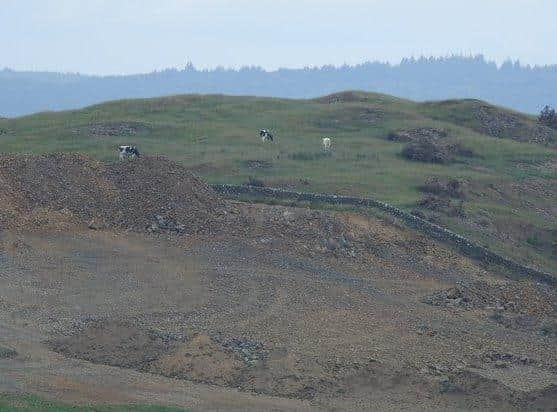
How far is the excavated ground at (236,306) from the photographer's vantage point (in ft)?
80.2

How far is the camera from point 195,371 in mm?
25000

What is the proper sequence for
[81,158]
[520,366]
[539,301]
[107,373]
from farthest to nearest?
[81,158]
[539,301]
[520,366]
[107,373]

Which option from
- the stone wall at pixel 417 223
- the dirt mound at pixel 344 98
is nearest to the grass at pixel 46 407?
the stone wall at pixel 417 223

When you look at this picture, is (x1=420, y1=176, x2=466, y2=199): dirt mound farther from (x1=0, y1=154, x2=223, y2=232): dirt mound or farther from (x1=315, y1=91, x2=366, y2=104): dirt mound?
(x1=315, y1=91, x2=366, y2=104): dirt mound

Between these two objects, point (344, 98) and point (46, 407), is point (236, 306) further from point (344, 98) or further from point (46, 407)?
point (344, 98)

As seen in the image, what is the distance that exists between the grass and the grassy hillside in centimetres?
2088

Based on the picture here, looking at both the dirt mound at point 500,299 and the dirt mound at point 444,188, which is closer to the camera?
the dirt mound at point 500,299

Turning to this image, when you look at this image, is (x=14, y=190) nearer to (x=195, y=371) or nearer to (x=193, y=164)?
(x=193, y=164)

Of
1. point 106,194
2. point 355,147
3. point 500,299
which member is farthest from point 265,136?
point 500,299

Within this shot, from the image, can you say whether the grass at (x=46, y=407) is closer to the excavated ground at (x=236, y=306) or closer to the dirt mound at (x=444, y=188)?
the excavated ground at (x=236, y=306)

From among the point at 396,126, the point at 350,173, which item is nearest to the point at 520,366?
the point at 350,173

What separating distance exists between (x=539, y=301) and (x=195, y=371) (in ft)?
40.3

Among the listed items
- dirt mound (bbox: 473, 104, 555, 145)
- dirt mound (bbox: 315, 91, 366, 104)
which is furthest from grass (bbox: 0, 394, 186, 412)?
dirt mound (bbox: 315, 91, 366, 104)

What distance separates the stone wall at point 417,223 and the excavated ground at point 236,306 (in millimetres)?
893
